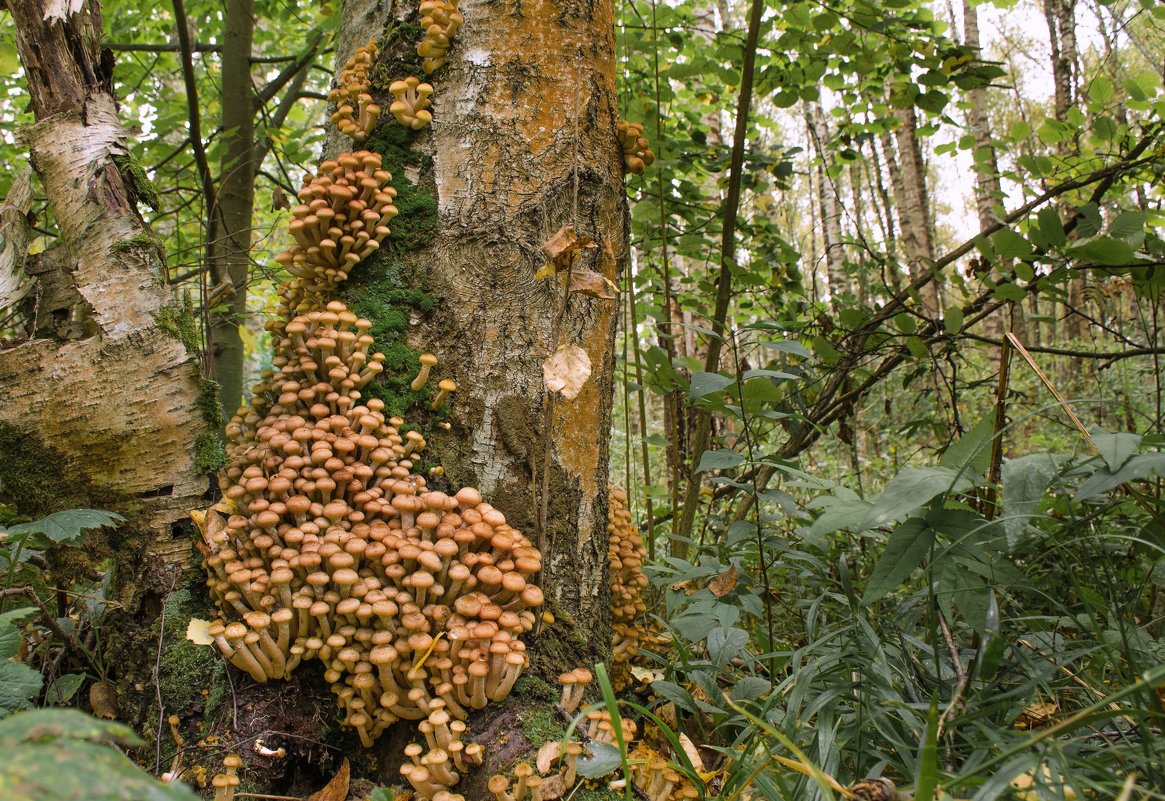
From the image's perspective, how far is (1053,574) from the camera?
112 inches

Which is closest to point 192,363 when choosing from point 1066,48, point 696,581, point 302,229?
point 302,229

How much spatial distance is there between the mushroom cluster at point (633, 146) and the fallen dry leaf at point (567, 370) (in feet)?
2.92

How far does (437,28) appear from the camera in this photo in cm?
220

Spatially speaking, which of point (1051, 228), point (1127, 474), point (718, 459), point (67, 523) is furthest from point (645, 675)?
point (1051, 228)

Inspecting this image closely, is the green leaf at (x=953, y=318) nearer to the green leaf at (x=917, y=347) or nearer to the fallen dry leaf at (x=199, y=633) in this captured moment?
the green leaf at (x=917, y=347)

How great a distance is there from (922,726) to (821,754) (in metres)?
0.23

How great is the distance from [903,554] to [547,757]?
97cm

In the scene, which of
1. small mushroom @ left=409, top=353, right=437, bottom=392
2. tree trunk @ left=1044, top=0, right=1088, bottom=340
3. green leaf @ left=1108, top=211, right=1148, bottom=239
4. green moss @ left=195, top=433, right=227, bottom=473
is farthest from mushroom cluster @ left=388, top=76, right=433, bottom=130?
tree trunk @ left=1044, top=0, right=1088, bottom=340

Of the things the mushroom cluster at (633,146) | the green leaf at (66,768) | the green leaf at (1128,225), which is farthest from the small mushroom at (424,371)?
the green leaf at (1128,225)

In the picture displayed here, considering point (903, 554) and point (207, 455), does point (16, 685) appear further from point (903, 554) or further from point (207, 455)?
point (903, 554)

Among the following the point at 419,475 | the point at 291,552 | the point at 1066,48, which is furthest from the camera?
the point at 1066,48

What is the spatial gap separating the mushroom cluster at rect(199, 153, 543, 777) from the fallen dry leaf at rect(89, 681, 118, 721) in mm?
531

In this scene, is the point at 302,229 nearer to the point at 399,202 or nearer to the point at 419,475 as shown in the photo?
the point at 399,202

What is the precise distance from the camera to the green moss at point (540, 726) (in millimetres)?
1749
